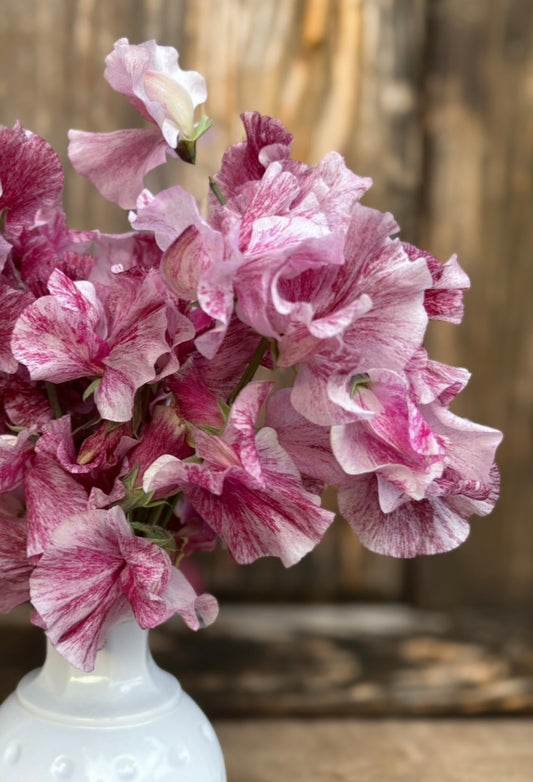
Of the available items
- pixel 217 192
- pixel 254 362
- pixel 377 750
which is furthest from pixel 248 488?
pixel 377 750

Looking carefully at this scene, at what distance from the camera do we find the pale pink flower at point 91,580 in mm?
529

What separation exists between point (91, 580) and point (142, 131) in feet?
0.91

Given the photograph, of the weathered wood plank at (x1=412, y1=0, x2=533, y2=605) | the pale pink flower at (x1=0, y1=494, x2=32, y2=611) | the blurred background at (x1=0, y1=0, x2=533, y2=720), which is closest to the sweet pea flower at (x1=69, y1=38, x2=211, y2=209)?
the pale pink flower at (x1=0, y1=494, x2=32, y2=611)

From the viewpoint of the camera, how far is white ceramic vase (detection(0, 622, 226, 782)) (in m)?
0.60

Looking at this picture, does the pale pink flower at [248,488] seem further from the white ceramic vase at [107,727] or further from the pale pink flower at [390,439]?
the white ceramic vase at [107,727]

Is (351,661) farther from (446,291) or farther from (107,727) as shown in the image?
(446,291)

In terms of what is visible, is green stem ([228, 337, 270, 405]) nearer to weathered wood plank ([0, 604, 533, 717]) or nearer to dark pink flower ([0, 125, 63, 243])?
dark pink flower ([0, 125, 63, 243])

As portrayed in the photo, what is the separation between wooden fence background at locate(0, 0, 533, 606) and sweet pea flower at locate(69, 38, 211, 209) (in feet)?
1.06

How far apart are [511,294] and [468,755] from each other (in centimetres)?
45

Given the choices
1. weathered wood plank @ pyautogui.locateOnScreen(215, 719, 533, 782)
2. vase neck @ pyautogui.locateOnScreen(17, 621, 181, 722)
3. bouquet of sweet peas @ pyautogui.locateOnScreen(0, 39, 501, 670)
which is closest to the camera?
bouquet of sweet peas @ pyautogui.locateOnScreen(0, 39, 501, 670)

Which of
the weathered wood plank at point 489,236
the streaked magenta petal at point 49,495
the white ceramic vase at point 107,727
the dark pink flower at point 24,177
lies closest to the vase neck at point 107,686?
the white ceramic vase at point 107,727

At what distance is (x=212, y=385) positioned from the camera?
58 cm

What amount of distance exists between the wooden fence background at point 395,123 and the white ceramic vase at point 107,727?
352 millimetres

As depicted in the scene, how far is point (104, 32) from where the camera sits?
0.94m
